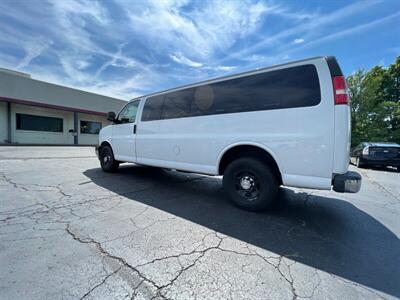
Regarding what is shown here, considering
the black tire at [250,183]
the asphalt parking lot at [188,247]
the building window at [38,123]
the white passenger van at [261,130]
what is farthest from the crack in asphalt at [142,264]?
the building window at [38,123]

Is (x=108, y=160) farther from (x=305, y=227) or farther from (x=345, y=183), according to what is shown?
(x=345, y=183)

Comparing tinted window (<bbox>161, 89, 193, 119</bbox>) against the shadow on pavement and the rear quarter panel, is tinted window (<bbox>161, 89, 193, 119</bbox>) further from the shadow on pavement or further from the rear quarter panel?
the shadow on pavement

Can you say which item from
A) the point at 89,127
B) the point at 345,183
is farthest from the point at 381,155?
the point at 89,127

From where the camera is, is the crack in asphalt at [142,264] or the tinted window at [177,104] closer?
the crack in asphalt at [142,264]

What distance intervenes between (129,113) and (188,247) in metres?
4.53

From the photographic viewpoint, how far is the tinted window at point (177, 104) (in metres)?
Result: 4.54

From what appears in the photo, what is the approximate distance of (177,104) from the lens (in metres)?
4.74

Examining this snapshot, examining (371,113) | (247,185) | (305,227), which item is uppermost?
(371,113)

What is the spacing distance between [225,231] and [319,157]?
171cm

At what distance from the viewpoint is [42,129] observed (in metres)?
19.8

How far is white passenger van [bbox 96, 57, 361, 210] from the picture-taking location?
294cm

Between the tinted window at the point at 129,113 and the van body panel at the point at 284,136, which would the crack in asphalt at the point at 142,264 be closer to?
the van body panel at the point at 284,136

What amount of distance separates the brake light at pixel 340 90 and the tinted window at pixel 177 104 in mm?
2607

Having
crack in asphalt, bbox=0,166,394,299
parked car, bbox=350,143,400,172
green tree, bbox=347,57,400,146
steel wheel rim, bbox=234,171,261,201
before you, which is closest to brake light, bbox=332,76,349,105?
steel wheel rim, bbox=234,171,261,201
